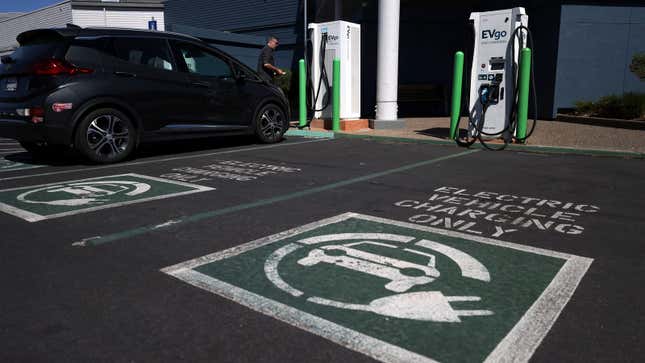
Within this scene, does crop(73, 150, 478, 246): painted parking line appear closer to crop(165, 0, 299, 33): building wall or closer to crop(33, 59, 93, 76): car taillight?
crop(33, 59, 93, 76): car taillight

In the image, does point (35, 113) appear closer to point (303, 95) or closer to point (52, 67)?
point (52, 67)

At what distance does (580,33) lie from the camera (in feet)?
44.3

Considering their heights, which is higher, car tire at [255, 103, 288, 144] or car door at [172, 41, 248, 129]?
car door at [172, 41, 248, 129]

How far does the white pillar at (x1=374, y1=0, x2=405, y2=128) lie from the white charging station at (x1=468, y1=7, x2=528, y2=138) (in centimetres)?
270

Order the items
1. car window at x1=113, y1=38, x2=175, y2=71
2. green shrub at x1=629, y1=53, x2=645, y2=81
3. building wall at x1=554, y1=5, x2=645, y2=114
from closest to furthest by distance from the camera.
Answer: car window at x1=113, y1=38, x2=175, y2=71
green shrub at x1=629, y1=53, x2=645, y2=81
building wall at x1=554, y1=5, x2=645, y2=114

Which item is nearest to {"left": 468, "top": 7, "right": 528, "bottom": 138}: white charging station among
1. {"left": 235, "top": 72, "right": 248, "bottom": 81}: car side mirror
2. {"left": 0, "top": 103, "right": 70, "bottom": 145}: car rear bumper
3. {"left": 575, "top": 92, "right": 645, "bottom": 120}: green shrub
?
{"left": 235, "top": 72, "right": 248, "bottom": 81}: car side mirror

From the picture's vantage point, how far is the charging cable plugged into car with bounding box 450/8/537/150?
8617 millimetres

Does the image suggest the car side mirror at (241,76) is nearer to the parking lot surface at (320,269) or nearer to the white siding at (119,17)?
the parking lot surface at (320,269)

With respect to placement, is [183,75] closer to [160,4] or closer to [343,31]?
[343,31]

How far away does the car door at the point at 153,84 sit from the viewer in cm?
726

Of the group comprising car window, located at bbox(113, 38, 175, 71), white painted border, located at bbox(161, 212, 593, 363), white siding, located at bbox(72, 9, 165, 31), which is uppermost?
white siding, located at bbox(72, 9, 165, 31)

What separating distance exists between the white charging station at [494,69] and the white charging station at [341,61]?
152 inches

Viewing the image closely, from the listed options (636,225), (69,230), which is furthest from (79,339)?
(636,225)

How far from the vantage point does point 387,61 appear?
11.6 meters
